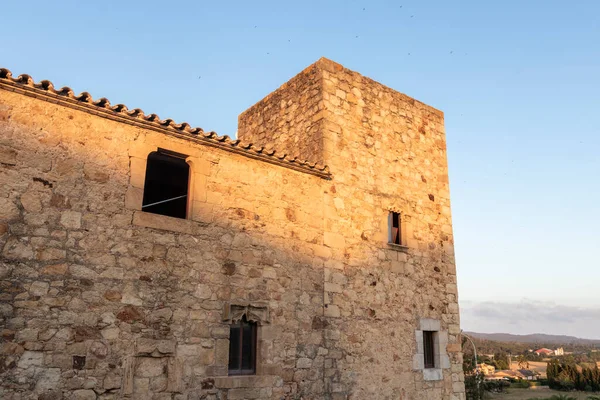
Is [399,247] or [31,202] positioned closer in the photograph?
[31,202]

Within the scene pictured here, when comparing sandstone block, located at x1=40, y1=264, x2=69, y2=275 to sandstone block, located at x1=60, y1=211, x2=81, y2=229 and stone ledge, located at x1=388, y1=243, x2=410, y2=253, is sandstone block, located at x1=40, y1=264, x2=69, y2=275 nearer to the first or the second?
sandstone block, located at x1=60, y1=211, x2=81, y2=229

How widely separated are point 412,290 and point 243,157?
3.96 m

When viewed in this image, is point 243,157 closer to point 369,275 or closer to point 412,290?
point 369,275

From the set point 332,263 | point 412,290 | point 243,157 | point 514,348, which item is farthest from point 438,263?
point 514,348

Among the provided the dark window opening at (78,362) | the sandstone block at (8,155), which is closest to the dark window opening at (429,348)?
the dark window opening at (78,362)

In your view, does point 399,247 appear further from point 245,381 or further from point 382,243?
point 245,381

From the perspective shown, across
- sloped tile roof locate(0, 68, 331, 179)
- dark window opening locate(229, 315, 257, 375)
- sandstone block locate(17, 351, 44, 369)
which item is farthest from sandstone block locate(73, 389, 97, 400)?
sloped tile roof locate(0, 68, 331, 179)

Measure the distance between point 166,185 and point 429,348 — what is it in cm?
551

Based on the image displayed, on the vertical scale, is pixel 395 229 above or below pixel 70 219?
above

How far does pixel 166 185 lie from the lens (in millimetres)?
8141

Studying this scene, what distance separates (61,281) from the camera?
5422 mm

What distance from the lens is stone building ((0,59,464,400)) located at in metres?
5.41

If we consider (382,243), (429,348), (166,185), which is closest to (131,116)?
(166,185)

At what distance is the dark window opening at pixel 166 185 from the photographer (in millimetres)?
7266
